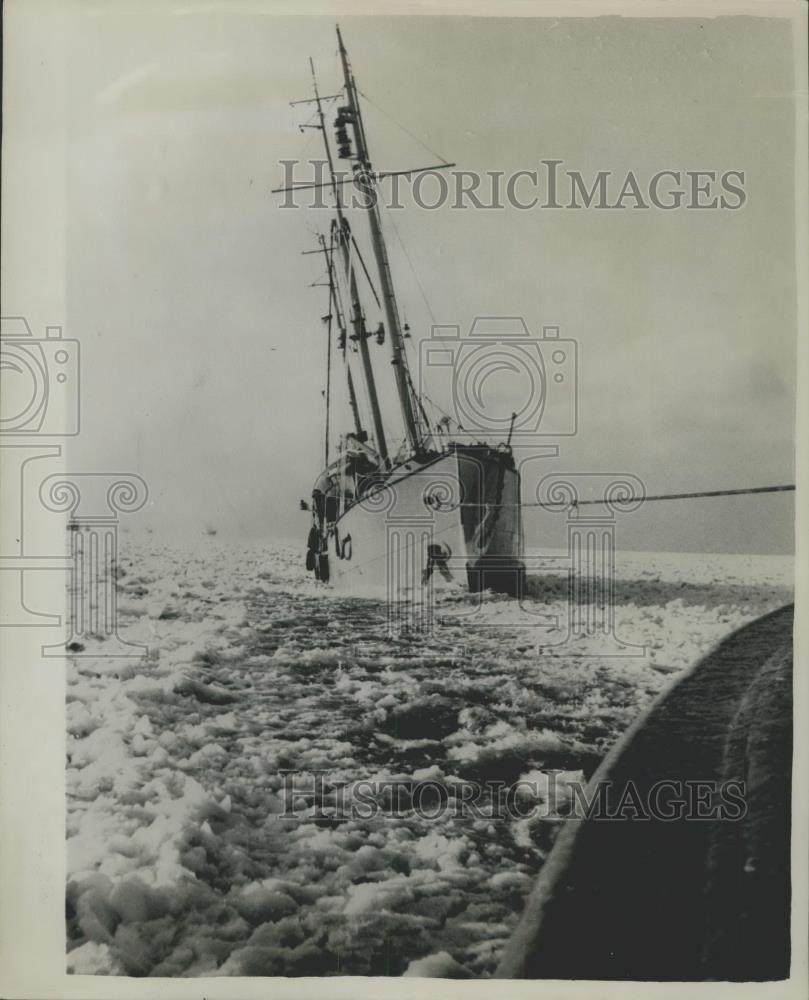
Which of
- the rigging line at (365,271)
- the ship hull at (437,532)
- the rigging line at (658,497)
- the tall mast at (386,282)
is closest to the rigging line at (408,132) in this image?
the tall mast at (386,282)

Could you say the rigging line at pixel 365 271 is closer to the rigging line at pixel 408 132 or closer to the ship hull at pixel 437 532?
the rigging line at pixel 408 132

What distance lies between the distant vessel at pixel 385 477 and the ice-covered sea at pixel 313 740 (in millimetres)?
64

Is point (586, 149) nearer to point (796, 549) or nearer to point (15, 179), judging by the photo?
point (796, 549)

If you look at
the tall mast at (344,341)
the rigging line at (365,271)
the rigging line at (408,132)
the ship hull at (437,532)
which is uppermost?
the rigging line at (408,132)

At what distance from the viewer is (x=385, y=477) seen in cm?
143

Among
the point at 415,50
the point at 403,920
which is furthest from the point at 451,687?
the point at 415,50

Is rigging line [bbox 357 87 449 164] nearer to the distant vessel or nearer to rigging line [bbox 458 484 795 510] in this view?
the distant vessel

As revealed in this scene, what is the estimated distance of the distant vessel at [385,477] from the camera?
4.50 ft

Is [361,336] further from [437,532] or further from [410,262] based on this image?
[437,532]

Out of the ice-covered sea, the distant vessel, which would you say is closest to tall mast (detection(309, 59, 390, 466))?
the distant vessel

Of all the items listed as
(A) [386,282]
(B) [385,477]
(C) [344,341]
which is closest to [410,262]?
(A) [386,282]

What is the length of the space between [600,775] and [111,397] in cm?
104

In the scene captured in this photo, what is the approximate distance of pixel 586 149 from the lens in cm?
137

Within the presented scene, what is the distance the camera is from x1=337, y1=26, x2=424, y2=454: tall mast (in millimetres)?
1381
